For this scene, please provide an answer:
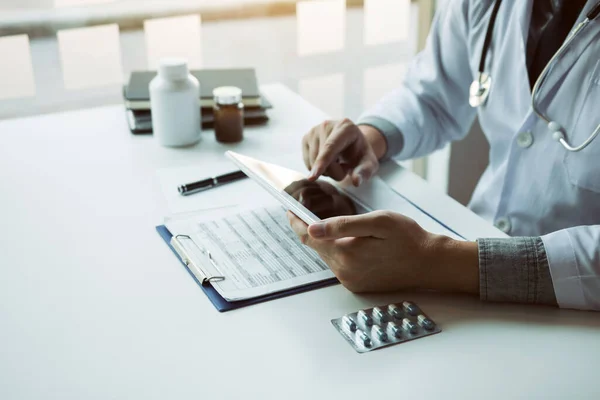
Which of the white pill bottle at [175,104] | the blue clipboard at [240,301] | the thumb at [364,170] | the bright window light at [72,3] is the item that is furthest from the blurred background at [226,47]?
the blue clipboard at [240,301]

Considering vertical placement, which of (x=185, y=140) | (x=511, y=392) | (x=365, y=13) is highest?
(x=365, y=13)

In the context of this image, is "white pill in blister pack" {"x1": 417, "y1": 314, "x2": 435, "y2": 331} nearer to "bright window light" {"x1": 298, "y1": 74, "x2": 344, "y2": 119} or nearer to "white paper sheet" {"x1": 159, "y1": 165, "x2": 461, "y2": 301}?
"white paper sheet" {"x1": 159, "y1": 165, "x2": 461, "y2": 301}

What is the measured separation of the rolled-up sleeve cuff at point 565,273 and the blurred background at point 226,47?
4.38 feet

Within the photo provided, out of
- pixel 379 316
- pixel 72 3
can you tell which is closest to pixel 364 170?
pixel 379 316

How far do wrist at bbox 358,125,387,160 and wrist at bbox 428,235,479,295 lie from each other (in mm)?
409

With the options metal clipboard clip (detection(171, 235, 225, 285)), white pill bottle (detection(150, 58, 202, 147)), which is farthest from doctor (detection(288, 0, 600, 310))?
white pill bottle (detection(150, 58, 202, 147))

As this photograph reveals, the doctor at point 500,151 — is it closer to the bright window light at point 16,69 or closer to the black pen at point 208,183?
the black pen at point 208,183

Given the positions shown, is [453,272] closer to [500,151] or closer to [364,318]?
[364,318]

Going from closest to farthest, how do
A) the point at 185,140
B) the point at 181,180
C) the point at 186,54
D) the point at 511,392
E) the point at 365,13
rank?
the point at 511,392 < the point at 181,180 < the point at 185,140 < the point at 186,54 < the point at 365,13

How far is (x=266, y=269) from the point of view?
93 centimetres

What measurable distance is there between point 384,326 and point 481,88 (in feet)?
1.99

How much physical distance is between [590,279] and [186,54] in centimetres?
166

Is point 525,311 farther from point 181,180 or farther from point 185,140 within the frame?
point 185,140

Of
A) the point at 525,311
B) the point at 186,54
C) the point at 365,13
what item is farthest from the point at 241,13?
the point at 525,311
